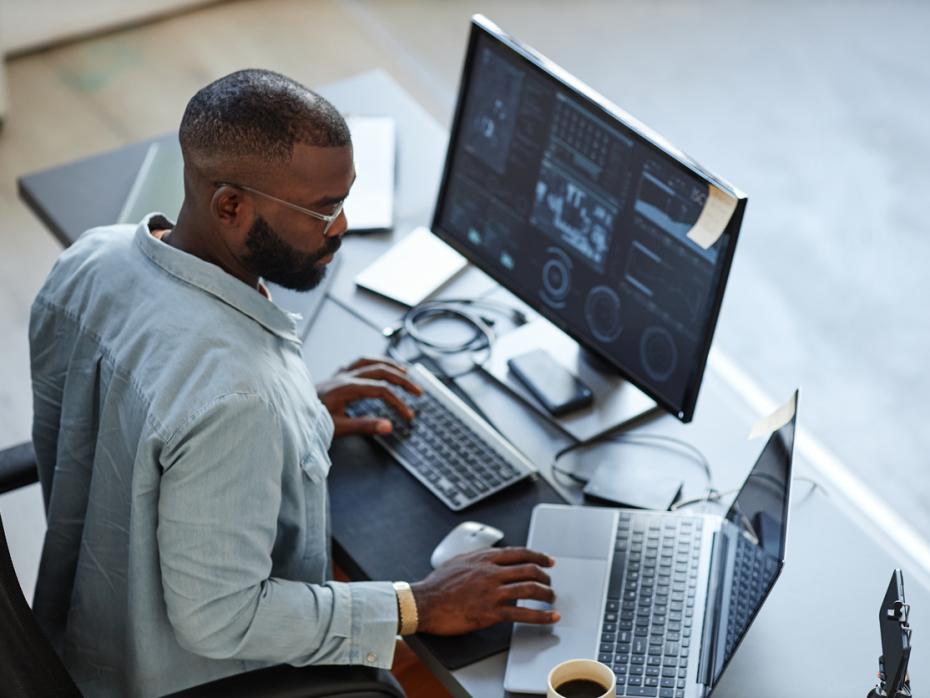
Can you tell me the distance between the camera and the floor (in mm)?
3477

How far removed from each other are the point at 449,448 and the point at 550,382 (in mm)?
222

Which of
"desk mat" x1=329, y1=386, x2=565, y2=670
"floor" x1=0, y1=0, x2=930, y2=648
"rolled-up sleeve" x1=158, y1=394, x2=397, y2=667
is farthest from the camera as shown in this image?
"floor" x1=0, y1=0, x2=930, y2=648

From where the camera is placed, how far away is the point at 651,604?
1780 millimetres

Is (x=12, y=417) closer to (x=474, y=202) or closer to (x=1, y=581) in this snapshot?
(x=474, y=202)

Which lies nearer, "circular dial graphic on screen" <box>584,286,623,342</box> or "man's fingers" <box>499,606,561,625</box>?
"man's fingers" <box>499,606,561,625</box>

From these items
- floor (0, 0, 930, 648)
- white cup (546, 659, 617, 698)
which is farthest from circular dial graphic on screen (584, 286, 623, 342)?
floor (0, 0, 930, 648)

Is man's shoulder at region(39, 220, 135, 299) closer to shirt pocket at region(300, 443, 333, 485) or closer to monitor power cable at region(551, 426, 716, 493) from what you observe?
shirt pocket at region(300, 443, 333, 485)

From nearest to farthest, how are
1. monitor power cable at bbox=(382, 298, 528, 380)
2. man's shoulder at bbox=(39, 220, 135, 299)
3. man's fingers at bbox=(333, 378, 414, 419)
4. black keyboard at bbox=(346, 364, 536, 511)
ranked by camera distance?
man's shoulder at bbox=(39, 220, 135, 299)
black keyboard at bbox=(346, 364, 536, 511)
man's fingers at bbox=(333, 378, 414, 419)
monitor power cable at bbox=(382, 298, 528, 380)

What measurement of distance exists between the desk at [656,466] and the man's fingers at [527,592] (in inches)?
3.3

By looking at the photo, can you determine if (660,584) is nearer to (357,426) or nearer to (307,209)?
(357,426)

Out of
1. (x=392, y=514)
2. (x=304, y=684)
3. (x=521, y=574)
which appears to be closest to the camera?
(x=304, y=684)

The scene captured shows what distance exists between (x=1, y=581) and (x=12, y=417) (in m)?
1.82

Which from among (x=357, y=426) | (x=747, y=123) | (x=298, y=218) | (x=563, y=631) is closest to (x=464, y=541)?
(x=563, y=631)

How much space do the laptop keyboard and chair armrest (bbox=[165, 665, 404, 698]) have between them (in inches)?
11.5
